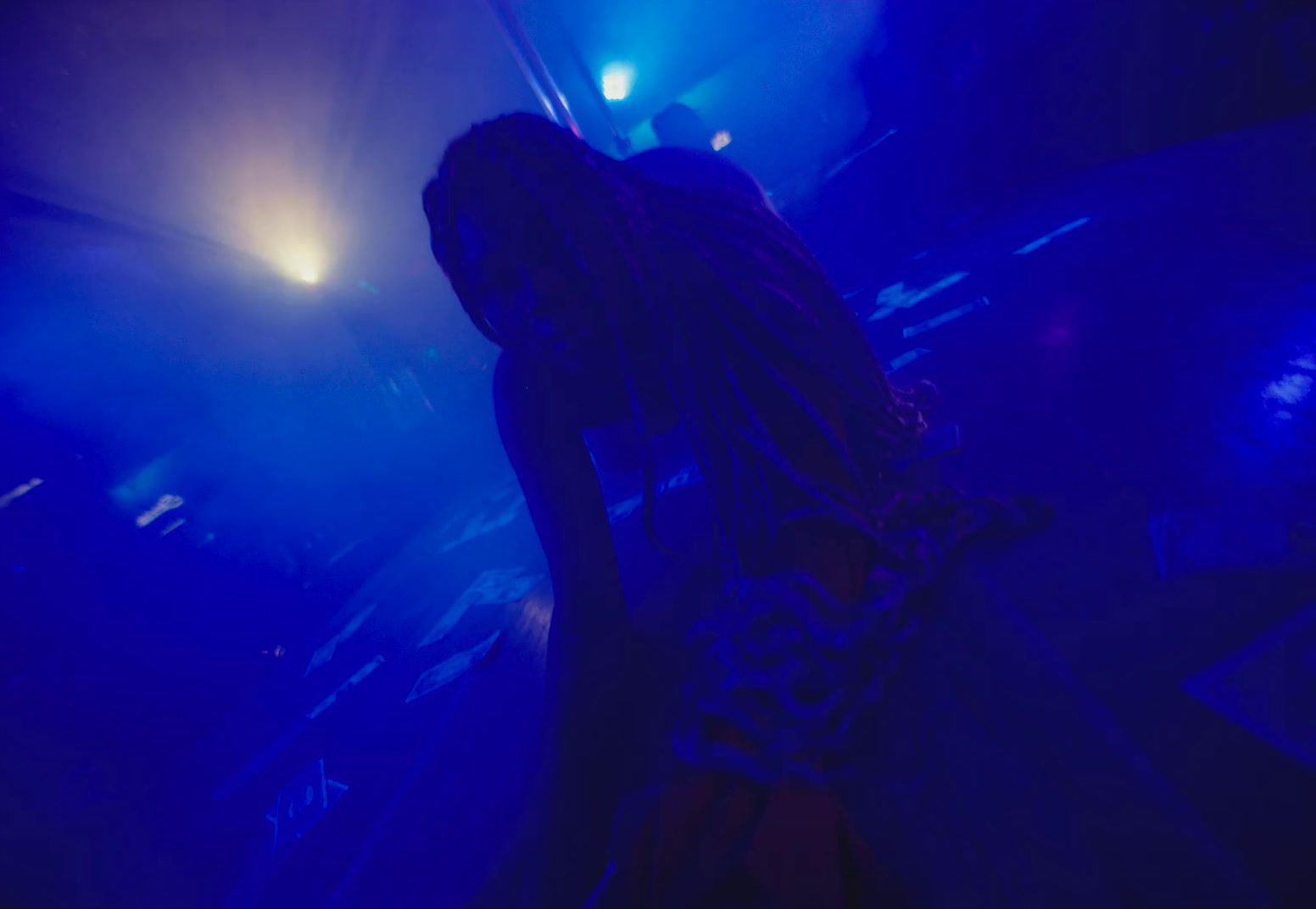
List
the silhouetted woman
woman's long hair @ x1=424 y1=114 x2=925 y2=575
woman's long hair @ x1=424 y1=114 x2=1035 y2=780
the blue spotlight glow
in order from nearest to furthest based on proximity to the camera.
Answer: the silhouetted woman
woman's long hair @ x1=424 y1=114 x2=1035 y2=780
woman's long hair @ x1=424 y1=114 x2=925 y2=575
the blue spotlight glow

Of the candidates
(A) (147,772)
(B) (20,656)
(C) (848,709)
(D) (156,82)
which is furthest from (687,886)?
(D) (156,82)

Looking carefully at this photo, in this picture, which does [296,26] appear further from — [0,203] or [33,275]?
[33,275]

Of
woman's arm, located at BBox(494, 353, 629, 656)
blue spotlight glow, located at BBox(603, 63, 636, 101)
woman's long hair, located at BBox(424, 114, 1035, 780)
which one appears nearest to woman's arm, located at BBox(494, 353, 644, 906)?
woman's arm, located at BBox(494, 353, 629, 656)

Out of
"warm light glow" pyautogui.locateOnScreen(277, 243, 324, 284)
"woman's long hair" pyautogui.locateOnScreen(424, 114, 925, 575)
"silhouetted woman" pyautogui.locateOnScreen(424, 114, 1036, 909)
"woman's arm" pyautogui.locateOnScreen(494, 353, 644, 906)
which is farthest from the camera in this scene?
"warm light glow" pyautogui.locateOnScreen(277, 243, 324, 284)

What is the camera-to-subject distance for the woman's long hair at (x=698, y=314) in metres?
1.09

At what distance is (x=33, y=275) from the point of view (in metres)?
3.76

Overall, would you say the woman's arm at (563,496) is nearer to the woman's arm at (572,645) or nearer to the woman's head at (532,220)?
the woman's arm at (572,645)

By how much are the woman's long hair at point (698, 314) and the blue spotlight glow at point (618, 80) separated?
17.2 meters

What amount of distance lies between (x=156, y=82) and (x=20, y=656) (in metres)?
4.05

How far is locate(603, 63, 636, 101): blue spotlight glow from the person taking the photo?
15.0 m

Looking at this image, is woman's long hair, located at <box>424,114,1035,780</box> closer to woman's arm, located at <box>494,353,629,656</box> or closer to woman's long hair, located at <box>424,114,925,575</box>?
woman's long hair, located at <box>424,114,925,575</box>

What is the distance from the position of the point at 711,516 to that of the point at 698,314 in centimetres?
49

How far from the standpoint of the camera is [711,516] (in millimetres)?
1231

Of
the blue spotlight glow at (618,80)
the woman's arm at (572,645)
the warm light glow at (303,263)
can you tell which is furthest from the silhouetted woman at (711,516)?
the blue spotlight glow at (618,80)
